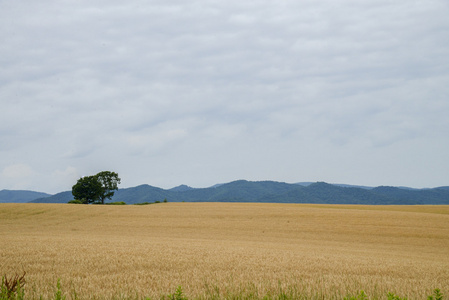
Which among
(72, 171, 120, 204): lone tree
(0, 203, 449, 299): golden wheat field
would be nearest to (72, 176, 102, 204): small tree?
(72, 171, 120, 204): lone tree

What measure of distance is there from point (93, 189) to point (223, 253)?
8226 centimetres

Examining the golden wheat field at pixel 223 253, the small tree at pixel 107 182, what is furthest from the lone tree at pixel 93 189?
the golden wheat field at pixel 223 253

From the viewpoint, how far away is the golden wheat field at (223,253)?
28.1 ft

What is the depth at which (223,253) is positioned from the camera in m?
16.0

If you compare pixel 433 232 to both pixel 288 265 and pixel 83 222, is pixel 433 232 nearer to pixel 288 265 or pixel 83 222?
pixel 288 265

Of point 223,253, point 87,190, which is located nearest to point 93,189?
point 87,190

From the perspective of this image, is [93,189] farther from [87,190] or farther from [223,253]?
[223,253]

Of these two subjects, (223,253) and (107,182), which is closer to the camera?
(223,253)

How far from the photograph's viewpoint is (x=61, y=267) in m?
11.2

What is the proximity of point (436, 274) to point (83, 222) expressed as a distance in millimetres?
37520

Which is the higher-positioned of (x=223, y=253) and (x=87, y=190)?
(x=87, y=190)

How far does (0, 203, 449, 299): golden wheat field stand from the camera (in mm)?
8562

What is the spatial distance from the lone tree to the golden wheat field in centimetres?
3556

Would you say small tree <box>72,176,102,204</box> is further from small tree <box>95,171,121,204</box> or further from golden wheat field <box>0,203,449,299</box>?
golden wheat field <box>0,203,449,299</box>
